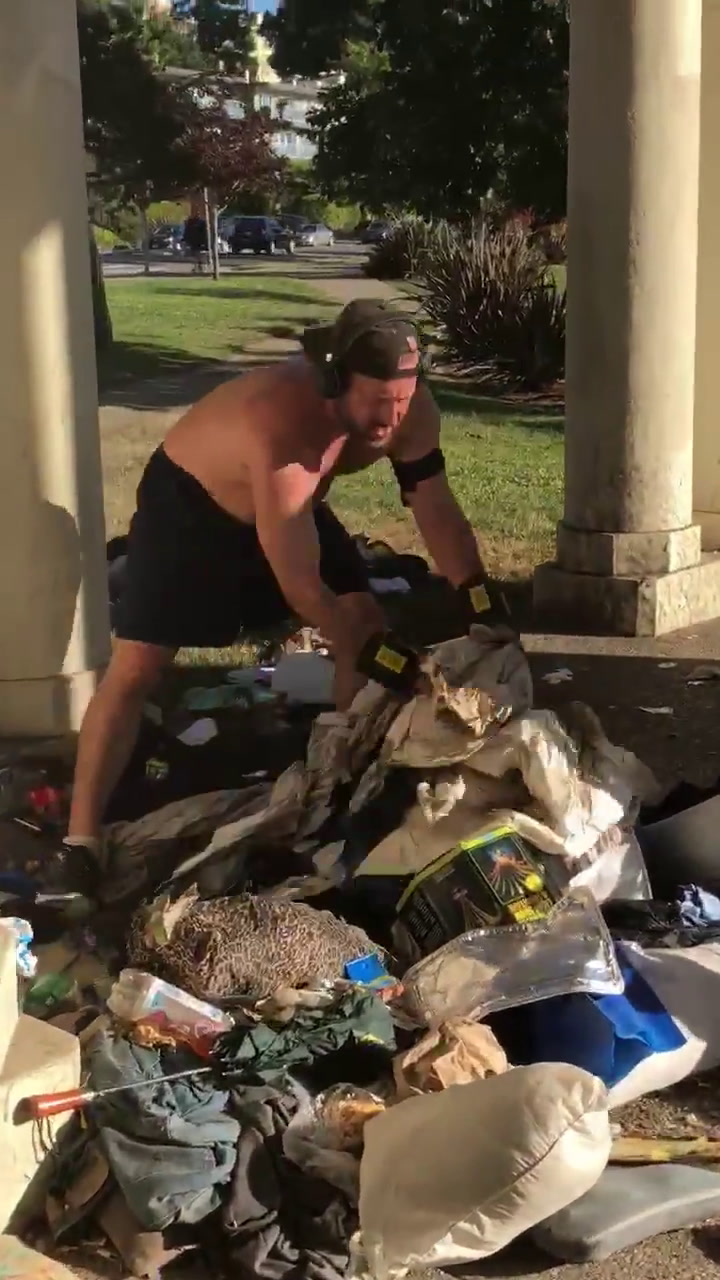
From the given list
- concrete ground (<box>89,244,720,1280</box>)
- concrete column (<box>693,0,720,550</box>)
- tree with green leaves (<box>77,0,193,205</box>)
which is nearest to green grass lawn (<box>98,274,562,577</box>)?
concrete ground (<box>89,244,720,1280</box>)

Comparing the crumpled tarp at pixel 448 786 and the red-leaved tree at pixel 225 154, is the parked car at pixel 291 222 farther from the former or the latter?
the crumpled tarp at pixel 448 786

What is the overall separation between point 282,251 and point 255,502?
5.04 metres

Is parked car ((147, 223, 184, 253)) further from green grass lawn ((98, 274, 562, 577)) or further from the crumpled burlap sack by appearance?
the crumpled burlap sack

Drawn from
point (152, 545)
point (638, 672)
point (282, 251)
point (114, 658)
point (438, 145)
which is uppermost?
point (438, 145)

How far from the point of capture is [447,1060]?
10.8 ft

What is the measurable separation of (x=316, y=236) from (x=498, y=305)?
74.1 inches

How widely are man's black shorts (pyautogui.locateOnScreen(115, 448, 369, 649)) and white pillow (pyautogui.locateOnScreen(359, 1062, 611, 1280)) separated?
207 cm

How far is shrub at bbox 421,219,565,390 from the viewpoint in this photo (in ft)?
39.7

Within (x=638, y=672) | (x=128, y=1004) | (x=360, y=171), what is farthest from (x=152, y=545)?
(x=360, y=171)

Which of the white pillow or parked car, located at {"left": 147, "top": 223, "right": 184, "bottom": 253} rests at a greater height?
parked car, located at {"left": 147, "top": 223, "right": 184, "bottom": 253}

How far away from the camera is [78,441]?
555cm

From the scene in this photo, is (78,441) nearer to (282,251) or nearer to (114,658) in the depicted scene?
(114,658)

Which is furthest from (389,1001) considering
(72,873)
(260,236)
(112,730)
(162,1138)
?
(260,236)

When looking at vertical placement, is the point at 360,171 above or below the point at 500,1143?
above
